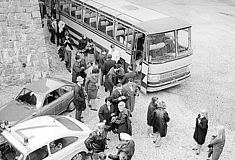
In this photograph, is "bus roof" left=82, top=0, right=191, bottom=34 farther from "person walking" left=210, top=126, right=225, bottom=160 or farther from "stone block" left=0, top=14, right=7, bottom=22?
"person walking" left=210, top=126, right=225, bottom=160

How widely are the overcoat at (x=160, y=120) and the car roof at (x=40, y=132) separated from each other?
79.2 inches

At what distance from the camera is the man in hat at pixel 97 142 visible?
339 inches

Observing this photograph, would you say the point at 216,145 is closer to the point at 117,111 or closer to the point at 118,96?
the point at 117,111

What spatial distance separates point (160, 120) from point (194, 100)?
397 cm

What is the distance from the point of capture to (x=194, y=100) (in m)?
13.3

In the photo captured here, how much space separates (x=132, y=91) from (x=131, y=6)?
17.2 feet

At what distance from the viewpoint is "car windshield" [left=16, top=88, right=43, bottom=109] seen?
10.7 m

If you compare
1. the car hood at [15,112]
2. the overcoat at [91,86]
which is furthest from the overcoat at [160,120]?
the car hood at [15,112]

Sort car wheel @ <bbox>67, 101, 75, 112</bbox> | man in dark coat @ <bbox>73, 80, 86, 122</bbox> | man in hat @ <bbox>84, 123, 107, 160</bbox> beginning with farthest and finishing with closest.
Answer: car wheel @ <bbox>67, 101, 75, 112</bbox>, man in dark coat @ <bbox>73, 80, 86, 122</bbox>, man in hat @ <bbox>84, 123, 107, 160</bbox>

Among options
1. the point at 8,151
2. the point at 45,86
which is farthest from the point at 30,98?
the point at 8,151

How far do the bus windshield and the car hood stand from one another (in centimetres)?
479

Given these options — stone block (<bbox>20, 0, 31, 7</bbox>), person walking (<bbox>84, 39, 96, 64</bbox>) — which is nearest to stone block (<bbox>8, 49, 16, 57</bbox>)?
stone block (<bbox>20, 0, 31, 7</bbox>)

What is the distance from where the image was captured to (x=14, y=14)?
1330 centimetres

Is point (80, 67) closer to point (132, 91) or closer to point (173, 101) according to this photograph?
point (132, 91)
